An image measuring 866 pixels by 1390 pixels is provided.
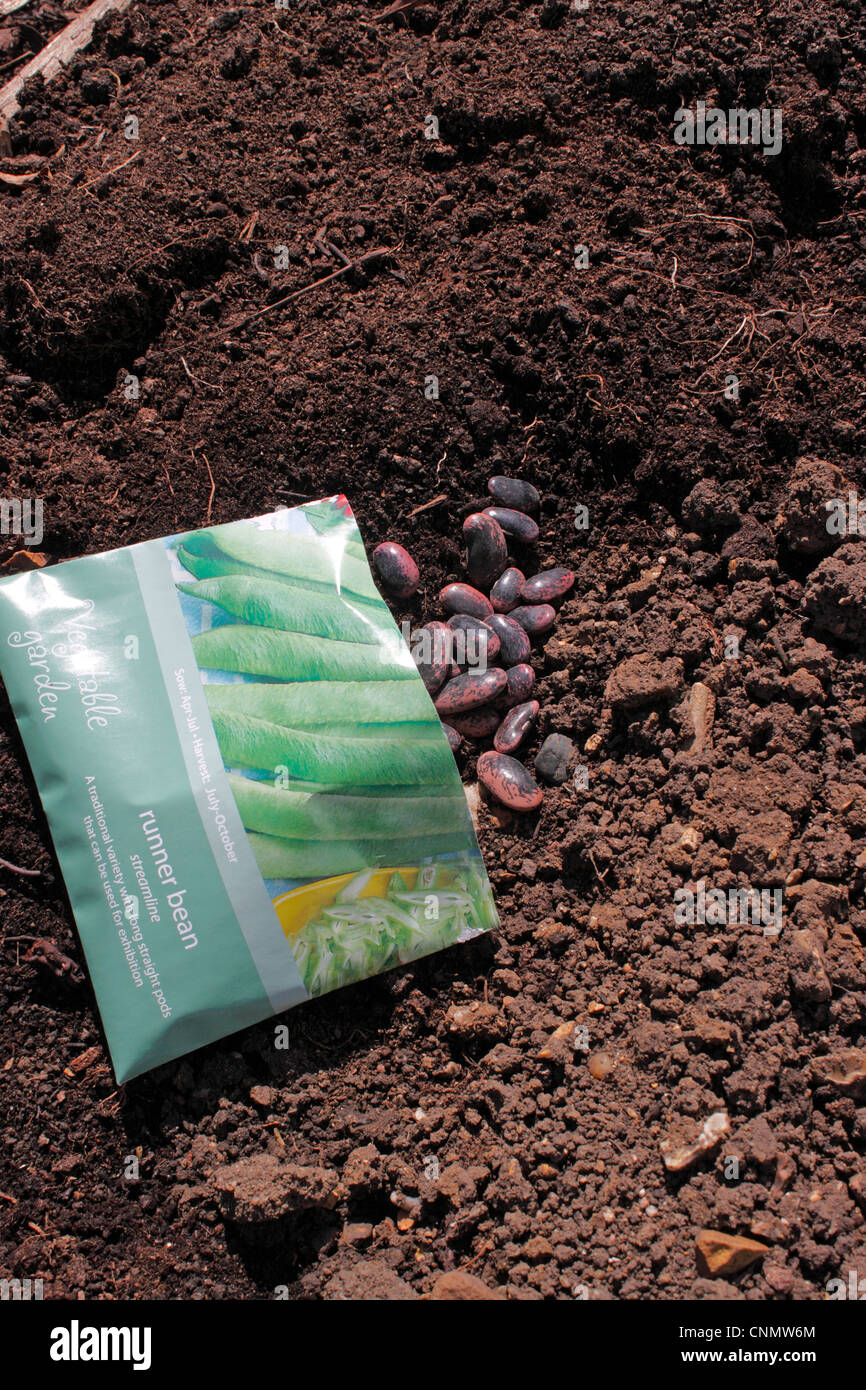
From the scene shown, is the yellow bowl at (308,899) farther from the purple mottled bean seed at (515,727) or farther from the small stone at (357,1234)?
the small stone at (357,1234)

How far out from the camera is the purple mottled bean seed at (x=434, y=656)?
2418 mm

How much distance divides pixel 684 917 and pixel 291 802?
0.98 meters

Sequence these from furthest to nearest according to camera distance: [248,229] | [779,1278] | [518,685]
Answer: [248,229], [518,685], [779,1278]

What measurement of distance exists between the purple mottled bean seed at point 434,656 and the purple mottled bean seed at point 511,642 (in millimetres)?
149

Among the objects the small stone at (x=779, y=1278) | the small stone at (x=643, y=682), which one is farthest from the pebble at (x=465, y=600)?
the small stone at (x=779, y=1278)

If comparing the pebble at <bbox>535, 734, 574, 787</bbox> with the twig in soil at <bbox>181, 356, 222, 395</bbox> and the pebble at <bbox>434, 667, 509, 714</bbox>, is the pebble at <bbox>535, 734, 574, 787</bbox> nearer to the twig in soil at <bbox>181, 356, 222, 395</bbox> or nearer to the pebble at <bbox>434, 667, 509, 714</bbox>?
the pebble at <bbox>434, 667, 509, 714</bbox>

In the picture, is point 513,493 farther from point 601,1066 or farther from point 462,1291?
point 462,1291

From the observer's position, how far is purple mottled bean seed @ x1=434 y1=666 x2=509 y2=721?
2.40 meters

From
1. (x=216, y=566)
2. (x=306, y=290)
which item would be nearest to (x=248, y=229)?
(x=306, y=290)

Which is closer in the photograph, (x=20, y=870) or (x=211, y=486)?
(x=20, y=870)

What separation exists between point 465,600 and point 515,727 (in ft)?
1.29

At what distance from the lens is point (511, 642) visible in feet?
8.11

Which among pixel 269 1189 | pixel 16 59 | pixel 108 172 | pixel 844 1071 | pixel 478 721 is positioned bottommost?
pixel 269 1189

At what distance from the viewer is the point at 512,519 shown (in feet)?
8.32
